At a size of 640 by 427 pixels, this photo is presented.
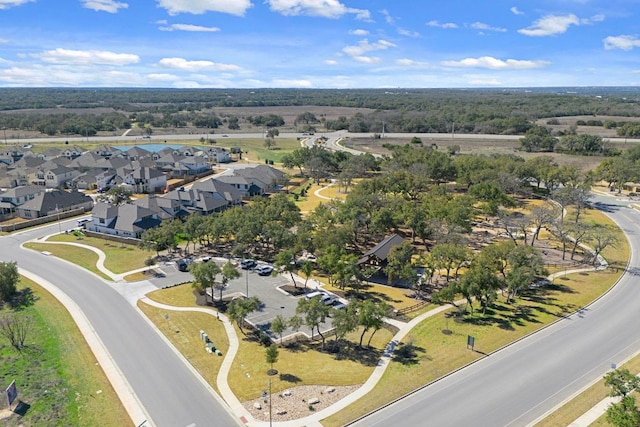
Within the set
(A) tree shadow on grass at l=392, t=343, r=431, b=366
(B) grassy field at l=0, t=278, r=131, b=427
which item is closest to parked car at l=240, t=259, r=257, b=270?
(B) grassy field at l=0, t=278, r=131, b=427

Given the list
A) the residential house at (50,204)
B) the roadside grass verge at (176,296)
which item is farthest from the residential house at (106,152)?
the roadside grass verge at (176,296)

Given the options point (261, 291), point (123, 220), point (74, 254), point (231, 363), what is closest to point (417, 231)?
point (261, 291)

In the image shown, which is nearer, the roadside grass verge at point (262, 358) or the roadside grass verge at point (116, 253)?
the roadside grass verge at point (262, 358)

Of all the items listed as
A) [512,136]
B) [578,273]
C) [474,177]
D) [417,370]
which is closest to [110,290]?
[417,370]

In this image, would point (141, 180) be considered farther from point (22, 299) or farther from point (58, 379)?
point (58, 379)

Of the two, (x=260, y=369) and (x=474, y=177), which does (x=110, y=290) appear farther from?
(x=474, y=177)

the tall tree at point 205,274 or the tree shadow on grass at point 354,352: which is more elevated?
the tall tree at point 205,274

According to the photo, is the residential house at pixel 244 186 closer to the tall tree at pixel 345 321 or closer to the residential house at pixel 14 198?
the residential house at pixel 14 198
